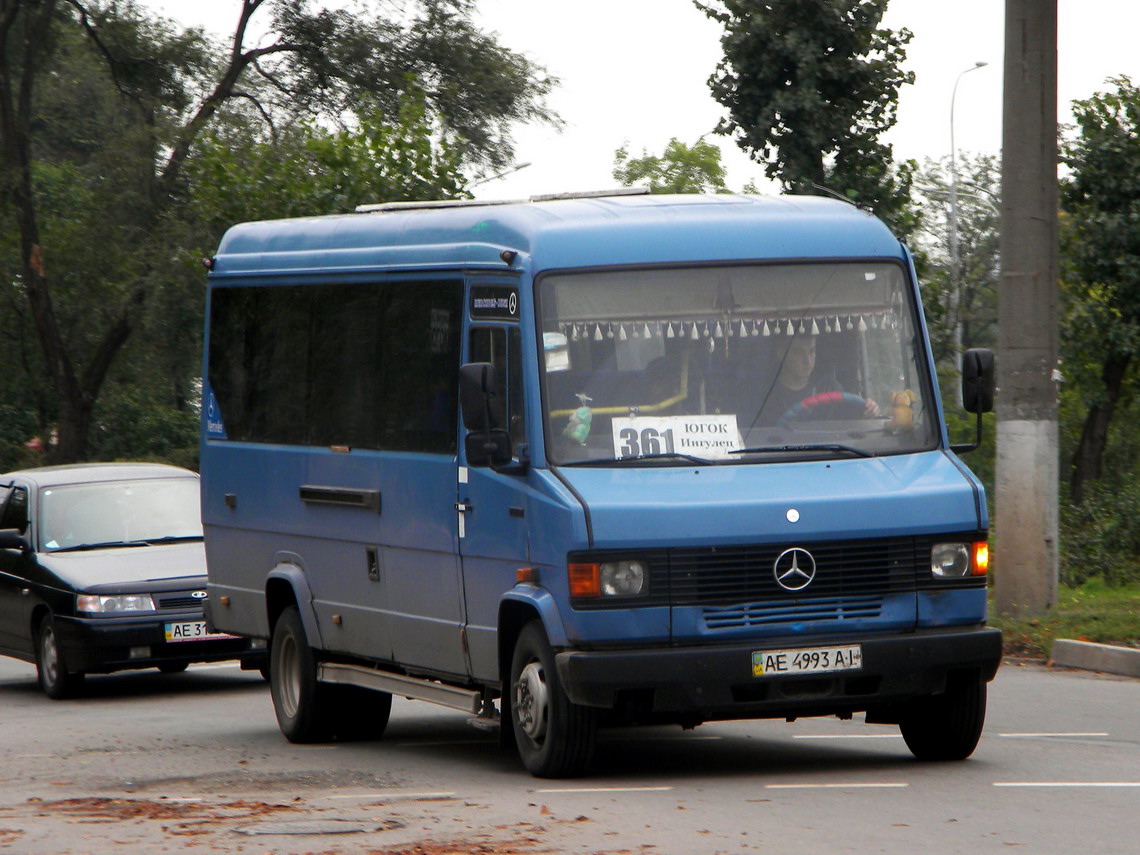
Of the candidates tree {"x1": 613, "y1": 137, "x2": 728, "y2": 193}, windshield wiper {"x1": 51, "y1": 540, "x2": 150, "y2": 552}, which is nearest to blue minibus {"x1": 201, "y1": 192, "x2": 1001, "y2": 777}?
windshield wiper {"x1": 51, "y1": 540, "x2": 150, "y2": 552}

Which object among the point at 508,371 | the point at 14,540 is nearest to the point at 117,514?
the point at 14,540

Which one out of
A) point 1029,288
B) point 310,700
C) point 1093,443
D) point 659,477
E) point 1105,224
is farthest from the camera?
point 1093,443

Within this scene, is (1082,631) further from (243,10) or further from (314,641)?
(243,10)

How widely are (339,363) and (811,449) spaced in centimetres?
313

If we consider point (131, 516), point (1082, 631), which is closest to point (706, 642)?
point (1082, 631)

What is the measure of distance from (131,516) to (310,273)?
16.2 ft

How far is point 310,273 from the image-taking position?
37.8 feet

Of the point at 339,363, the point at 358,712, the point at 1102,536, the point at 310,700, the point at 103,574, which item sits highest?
the point at 339,363

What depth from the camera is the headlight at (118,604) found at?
14.7 meters

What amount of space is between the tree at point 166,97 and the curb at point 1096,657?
23313 millimetres

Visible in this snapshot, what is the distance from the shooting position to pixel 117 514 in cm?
1580

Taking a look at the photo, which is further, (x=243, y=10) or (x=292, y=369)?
(x=243, y=10)

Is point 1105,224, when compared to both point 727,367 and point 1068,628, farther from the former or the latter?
point 727,367

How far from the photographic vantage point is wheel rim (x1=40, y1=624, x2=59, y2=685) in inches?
593
